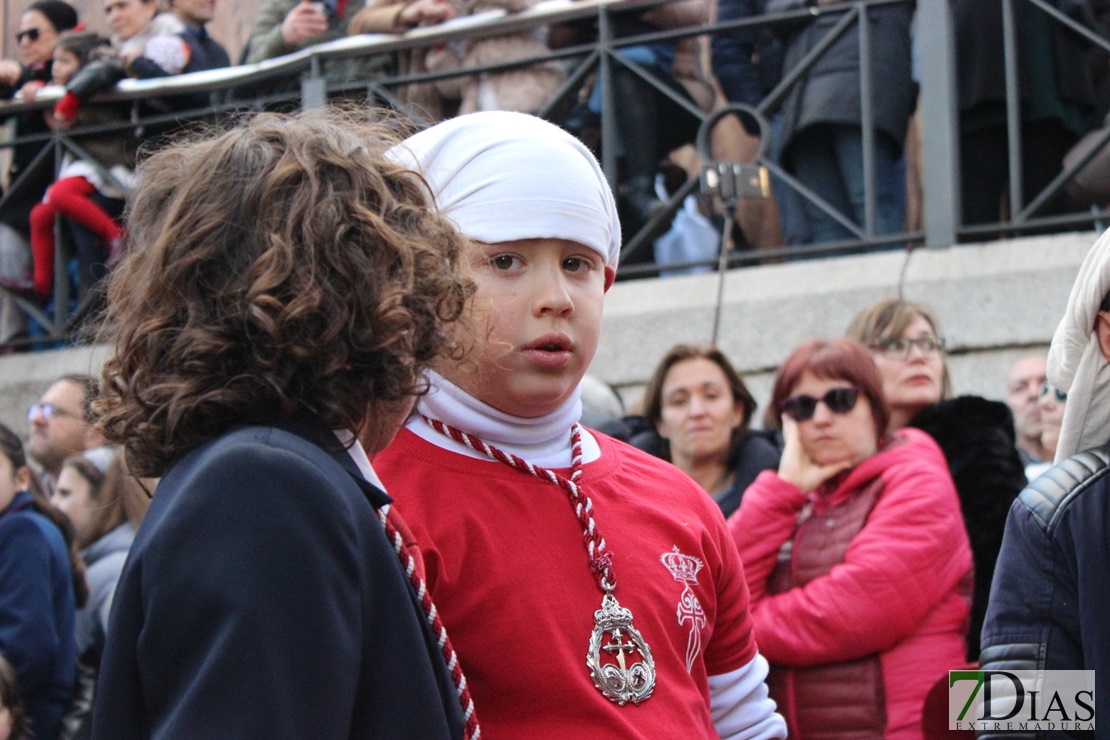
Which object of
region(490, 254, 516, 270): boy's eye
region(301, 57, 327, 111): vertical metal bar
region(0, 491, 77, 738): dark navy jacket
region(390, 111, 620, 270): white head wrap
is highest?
region(301, 57, 327, 111): vertical metal bar

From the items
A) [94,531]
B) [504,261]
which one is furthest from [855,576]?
[94,531]

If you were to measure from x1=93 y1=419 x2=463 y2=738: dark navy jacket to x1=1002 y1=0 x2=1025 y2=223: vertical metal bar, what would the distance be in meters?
4.95

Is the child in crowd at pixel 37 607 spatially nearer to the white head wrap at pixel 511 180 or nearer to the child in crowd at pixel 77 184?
the white head wrap at pixel 511 180

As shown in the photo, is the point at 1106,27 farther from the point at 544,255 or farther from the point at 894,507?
the point at 544,255

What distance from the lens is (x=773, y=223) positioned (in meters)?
6.64

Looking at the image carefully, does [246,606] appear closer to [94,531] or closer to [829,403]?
[829,403]

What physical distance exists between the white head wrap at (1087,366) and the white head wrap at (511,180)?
782 mm

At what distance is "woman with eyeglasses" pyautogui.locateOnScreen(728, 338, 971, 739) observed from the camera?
133 inches

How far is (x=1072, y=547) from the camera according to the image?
2213 mm

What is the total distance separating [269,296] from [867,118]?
4954mm

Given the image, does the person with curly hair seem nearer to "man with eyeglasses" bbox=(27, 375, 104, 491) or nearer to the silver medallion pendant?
the silver medallion pendant

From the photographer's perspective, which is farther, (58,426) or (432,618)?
(58,426)

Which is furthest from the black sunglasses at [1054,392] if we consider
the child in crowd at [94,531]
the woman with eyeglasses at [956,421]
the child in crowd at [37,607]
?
the child in crowd at [37,607]

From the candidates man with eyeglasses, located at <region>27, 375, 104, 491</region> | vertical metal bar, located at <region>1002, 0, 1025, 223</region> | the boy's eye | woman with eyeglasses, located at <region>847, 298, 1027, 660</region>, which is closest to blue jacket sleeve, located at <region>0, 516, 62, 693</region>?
man with eyeglasses, located at <region>27, 375, 104, 491</region>
